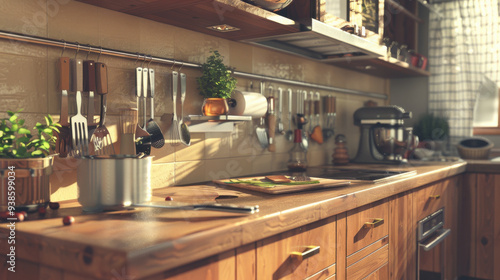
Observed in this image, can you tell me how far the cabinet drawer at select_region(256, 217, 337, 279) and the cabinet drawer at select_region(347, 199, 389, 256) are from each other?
126 millimetres

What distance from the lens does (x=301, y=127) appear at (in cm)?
244

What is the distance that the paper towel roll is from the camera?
189 cm

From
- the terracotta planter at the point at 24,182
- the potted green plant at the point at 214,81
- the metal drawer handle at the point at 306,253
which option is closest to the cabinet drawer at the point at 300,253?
the metal drawer handle at the point at 306,253

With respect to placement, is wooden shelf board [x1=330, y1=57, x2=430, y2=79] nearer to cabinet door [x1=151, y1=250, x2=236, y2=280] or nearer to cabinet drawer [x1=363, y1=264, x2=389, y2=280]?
cabinet drawer [x1=363, y1=264, x2=389, y2=280]

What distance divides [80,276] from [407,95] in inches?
126

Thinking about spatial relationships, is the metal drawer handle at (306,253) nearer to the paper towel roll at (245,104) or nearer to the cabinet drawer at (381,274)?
the cabinet drawer at (381,274)

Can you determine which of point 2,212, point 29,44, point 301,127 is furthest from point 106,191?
point 301,127

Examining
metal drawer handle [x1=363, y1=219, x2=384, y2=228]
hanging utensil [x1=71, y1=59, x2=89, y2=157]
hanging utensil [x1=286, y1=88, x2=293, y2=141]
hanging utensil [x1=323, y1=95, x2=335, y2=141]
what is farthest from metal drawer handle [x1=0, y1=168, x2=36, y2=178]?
hanging utensil [x1=323, y1=95, x2=335, y2=141]

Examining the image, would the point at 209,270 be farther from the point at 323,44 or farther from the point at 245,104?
the point at 323,44

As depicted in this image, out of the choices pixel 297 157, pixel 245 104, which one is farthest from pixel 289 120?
pixel 245 104

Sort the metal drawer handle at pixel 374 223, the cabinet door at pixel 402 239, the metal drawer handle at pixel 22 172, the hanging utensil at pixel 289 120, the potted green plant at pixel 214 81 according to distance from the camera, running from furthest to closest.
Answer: the hanging utensil at pixel 289 120, the cabinet door at pixel 402 239, the potted green plant at pixel 214 81, the metal drawer handle at pixel 374 223, the metal drawer handle at pixel 22 172

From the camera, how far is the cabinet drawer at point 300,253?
1187mm

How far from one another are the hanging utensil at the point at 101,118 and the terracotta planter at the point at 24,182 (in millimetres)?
284

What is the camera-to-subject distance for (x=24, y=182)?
1.11 meters
